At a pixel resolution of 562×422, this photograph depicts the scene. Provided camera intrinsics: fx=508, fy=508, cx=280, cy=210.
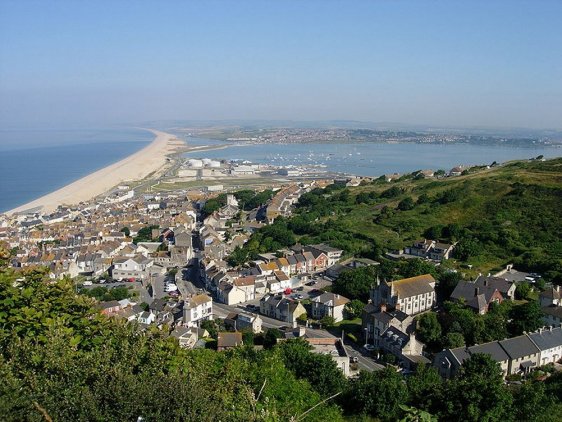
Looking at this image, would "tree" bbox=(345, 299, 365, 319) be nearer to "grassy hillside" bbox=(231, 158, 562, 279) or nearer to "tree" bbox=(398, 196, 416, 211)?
"grassy hillside" bbox=(231, 158, 562, 279)

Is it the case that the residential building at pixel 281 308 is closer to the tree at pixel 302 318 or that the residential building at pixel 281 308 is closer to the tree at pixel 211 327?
the tree at pixel 302 318

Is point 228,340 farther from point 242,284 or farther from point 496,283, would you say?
point 496,283

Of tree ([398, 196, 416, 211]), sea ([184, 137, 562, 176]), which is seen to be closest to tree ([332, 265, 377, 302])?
tree ([398, 196, 416, 211])

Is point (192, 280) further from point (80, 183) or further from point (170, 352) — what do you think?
point (80, 183)

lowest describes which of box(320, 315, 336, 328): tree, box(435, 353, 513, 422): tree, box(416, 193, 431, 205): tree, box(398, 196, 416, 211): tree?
box(320, 315, 336, 328): tree

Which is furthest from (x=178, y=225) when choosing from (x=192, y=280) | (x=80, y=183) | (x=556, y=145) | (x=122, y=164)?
(x=556, y=145)

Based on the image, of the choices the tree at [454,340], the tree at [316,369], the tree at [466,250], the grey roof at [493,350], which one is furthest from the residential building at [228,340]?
the tree at [466,250]
